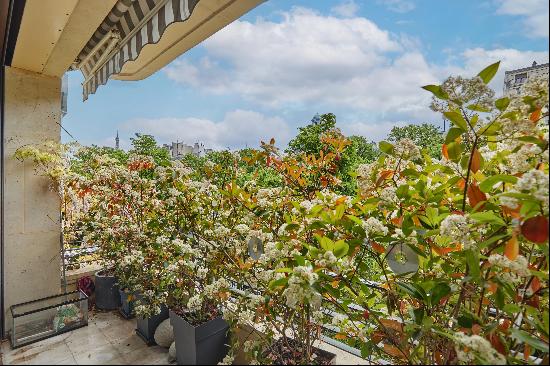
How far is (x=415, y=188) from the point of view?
4.13ft

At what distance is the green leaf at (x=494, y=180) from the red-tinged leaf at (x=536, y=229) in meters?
0.20

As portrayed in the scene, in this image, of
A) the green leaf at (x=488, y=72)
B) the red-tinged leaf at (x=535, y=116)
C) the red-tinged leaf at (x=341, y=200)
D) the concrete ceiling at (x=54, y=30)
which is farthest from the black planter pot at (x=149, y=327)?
the concrete ceiling at (x=54, y=30)

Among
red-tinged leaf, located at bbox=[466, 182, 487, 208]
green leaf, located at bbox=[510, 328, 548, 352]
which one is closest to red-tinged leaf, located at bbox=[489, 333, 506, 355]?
green leaf, located at bbox=[510, 328, 548, 352]

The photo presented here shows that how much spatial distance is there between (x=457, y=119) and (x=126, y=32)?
212 cm

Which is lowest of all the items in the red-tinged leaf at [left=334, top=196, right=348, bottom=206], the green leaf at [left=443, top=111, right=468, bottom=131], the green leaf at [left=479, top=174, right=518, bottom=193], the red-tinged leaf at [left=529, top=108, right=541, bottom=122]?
the red-tinged leaf at [left=334, top=196, right=348, bottom=206]

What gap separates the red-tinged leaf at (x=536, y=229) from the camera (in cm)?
79

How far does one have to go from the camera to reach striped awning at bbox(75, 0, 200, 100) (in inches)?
63.9

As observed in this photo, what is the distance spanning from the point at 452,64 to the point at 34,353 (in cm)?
139

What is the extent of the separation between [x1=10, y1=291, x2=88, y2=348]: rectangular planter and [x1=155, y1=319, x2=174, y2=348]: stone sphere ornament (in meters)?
0.20

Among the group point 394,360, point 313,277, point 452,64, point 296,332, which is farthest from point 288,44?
point 394,360

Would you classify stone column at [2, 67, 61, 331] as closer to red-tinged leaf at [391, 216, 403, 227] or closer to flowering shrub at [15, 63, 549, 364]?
flowering shrub at [15, 63, 549, 364]

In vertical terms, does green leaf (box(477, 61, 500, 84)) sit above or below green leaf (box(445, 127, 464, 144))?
above

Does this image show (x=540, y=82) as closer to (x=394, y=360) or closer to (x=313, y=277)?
(x=313, y=277)

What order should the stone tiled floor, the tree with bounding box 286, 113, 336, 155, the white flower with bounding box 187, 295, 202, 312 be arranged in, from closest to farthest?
the stone tiled floor, the white flower with bounding box 187, 295, 202, 312, the tree with bounding box 286, 113, 336, 155
